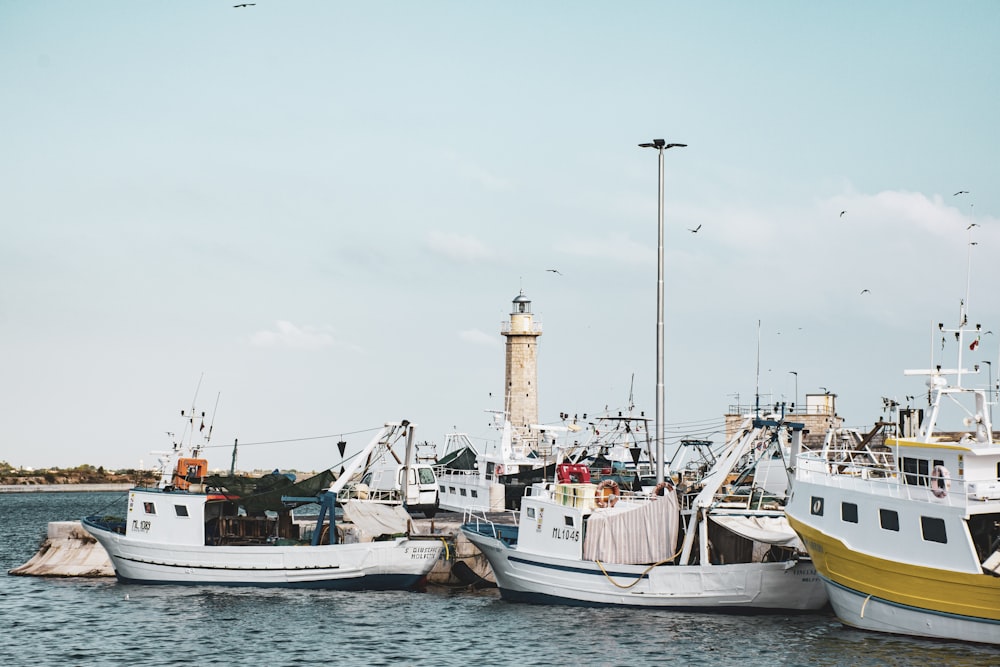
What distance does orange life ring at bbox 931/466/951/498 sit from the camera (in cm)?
2730

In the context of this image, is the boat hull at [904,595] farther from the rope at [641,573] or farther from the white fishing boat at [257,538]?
the white fishing boat at [257,538]

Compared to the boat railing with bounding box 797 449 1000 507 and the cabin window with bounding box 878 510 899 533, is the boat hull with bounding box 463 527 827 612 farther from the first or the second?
the cabin window with bounding box 878 510 899 533

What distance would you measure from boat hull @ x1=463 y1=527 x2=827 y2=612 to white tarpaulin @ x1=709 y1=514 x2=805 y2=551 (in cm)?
71

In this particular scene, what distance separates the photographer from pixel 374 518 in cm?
4147

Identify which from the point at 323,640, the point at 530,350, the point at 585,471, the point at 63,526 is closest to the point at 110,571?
the point at 63,526

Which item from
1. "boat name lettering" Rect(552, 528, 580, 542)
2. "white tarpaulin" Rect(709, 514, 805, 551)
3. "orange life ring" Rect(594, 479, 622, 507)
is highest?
"orange life ring" Rect(594, 479, 622, 507)

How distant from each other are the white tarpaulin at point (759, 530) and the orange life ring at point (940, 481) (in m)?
5.18

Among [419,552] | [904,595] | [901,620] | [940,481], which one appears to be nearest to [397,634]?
[419,552]

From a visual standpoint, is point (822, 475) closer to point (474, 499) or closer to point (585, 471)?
point (585, 471)

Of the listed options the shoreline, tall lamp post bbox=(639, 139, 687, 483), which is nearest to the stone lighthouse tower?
tall lamp post bbox=(639, 139, 687, 483)

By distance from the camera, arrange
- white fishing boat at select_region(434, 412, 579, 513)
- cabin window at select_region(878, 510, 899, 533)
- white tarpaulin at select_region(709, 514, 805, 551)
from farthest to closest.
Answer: white fishing boat at select_region(434, 412, 579, 513) < white tarpaulin at select_region(709, 514, 805, 551) < cabin window at select_region(878, 510, 899, 533)

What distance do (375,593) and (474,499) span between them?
2168cm

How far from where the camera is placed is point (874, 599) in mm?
29047

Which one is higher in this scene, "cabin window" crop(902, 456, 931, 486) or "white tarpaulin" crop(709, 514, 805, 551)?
"cabin window" crop(902, 456, 931, 486)
